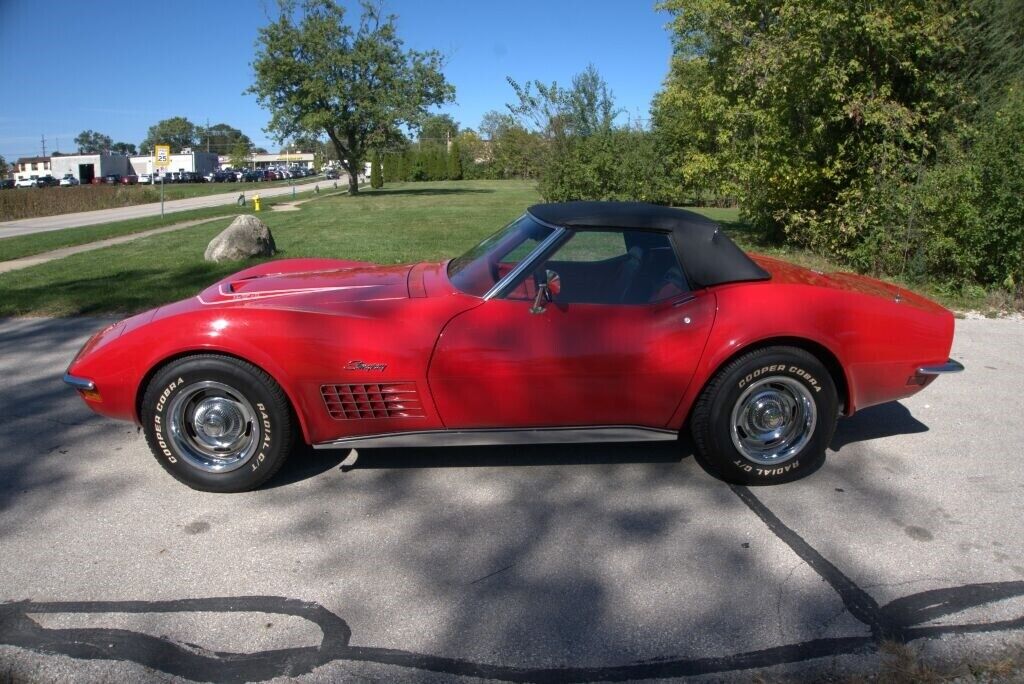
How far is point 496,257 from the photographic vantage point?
4203 mm

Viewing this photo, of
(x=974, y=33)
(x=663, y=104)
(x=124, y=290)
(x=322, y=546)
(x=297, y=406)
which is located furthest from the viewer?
(x=663, y=104)

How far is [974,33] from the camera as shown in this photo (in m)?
11.4

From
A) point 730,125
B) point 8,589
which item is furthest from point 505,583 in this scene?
point 730,125

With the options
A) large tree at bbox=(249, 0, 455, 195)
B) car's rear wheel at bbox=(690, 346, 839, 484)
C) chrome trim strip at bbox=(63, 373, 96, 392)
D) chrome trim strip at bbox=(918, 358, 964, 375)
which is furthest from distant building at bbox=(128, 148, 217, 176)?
chrome trim strip at bbox=(918, 358, 964, 375)

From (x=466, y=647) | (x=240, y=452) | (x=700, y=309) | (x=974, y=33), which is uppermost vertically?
(x=974, y=33)

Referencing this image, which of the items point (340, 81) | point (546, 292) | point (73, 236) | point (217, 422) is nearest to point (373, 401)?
point (217, 422)

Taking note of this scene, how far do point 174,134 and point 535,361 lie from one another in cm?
16624

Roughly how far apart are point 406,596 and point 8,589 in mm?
1585

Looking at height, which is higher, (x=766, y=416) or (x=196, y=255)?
(x=196, y=255)

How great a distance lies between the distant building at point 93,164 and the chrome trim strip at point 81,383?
84.7m

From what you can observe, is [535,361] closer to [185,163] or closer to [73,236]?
[73,236]

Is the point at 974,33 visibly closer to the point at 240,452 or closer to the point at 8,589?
the point at 240,452

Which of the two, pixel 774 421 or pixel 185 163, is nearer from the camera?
pixel 774 421

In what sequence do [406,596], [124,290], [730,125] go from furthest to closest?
[730,125]
[124,290]
[406,596]
